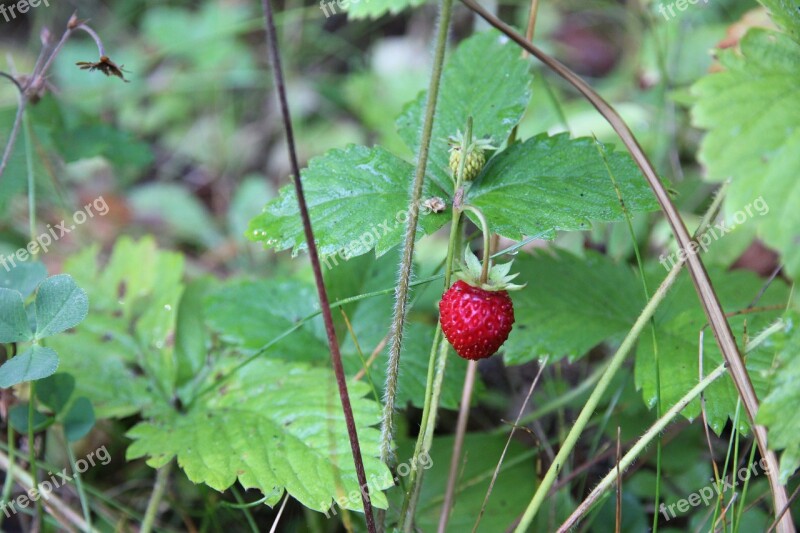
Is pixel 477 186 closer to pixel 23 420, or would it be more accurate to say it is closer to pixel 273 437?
pixel 273 437

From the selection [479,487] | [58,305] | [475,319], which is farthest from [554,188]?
[58,305]

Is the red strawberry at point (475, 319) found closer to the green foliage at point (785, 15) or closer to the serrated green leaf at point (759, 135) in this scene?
the serrated green leaf at point (759, 135)

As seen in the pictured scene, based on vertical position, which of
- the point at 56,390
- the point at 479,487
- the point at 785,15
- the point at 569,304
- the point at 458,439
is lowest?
the point at 479,487

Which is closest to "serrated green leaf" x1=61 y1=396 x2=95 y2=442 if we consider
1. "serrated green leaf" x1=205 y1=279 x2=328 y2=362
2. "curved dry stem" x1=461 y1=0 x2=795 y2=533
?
"serrated green leaf" x1=205 y1=279 x2=328 y2=362

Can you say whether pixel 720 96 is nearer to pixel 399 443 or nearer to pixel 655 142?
pixel 399 443

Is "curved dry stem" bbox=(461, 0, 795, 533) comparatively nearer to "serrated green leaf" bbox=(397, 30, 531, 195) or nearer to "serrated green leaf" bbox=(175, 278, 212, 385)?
"serrated green leaf" bbox=(397, 30, 531, 195)

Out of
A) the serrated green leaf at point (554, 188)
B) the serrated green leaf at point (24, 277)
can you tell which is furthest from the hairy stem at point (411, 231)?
the serrated green leaf at point (24, 277)
